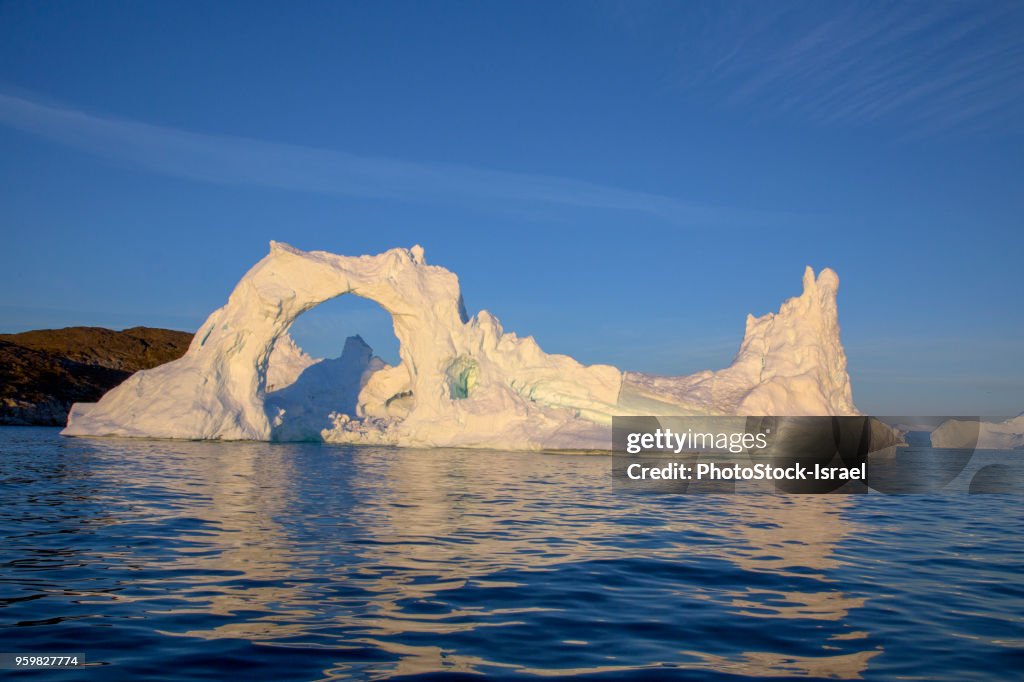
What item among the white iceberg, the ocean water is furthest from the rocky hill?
the white iceberg

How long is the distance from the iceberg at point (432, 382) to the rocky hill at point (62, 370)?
1130 inches

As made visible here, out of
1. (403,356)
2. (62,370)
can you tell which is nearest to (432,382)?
(403,356)

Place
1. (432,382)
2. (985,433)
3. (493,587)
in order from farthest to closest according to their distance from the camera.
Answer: (985,433) < (432,382) < (493,587)

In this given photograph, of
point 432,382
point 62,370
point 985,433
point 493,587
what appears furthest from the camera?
point 62,370

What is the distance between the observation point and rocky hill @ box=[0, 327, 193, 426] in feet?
190

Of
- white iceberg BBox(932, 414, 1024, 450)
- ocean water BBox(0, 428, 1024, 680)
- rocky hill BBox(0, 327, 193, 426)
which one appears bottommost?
ocean water BBox(0, 428, 1024, 680)

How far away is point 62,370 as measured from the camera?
217 feet

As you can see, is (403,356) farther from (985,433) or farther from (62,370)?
(62,370)

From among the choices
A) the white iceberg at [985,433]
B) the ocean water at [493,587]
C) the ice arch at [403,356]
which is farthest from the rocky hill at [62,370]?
the white iceberg at [985,433]

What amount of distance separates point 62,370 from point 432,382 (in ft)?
153

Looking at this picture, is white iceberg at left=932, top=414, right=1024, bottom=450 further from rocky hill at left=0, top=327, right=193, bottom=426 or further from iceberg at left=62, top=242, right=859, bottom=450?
rocky hill at left=0, top=327, right=193, bottom=426

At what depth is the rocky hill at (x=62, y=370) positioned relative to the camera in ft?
190

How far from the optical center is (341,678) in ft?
15.6

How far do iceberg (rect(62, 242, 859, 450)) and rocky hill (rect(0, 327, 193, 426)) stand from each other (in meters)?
28.7
